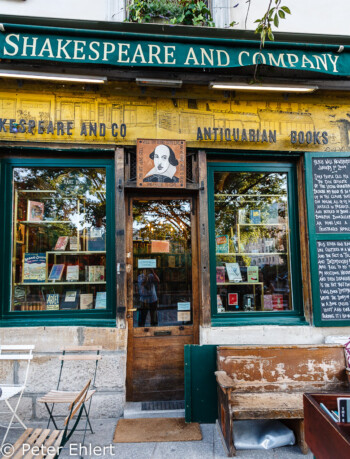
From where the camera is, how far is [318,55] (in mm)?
4555

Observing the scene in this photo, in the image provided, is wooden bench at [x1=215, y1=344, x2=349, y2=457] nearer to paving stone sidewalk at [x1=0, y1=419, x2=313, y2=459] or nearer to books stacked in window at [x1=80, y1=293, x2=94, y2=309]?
paving stone sidewalk at [x1=0, y1=419, x2=313, y2=459]

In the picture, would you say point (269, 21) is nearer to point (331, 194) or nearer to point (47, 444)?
point (331, 194)

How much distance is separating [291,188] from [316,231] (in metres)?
0.78

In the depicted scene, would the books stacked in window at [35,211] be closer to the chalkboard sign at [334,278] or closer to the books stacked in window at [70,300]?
the books stacked in window at [70,300]

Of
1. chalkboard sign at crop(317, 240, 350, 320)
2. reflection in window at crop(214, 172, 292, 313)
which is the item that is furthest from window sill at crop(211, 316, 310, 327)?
chalkboard sign at crop(317, 240, 350, 320)

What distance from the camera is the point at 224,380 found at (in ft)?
11.7

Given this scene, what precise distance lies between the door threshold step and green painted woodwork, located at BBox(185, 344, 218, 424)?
351 mm

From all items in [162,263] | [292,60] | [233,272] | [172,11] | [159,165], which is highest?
[172,11]

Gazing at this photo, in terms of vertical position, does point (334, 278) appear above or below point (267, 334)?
above

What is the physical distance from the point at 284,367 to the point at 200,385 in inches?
40.9

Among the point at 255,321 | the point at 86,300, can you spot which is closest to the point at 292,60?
the point at 255,321

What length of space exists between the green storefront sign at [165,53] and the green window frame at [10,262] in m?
1.32

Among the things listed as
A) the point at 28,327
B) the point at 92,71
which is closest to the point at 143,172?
the point at 92,71

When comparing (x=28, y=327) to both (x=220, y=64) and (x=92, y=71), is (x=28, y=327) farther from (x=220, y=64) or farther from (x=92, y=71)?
(x=220, y=64)
